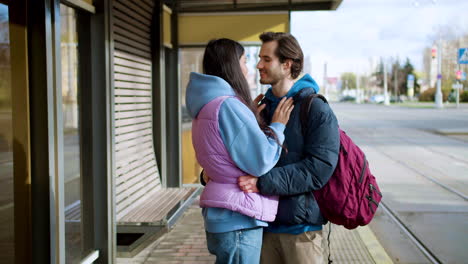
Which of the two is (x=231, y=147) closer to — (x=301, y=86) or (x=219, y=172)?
(x=219, y=172)

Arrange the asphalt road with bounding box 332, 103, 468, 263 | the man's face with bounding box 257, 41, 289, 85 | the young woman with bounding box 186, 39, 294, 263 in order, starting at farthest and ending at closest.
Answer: the asphalt road with bounding box 332, 103, 468, 263
the man's face with bounding box 257, 41, 289, 85
the young woman with bounding box 186, 39, 294, 263

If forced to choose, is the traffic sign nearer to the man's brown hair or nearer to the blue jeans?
the man's brown hair

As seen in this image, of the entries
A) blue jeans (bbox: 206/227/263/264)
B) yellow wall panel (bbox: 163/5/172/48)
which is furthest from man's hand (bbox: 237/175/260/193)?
yellow wall panel (bbox: 163/5/172/48)

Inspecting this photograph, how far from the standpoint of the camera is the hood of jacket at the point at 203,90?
2.33 metres

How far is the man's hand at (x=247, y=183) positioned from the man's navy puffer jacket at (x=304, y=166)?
24 millimetres

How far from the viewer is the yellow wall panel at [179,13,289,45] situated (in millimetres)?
8195

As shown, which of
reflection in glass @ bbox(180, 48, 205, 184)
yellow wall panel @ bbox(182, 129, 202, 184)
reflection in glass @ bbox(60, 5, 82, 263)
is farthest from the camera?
yellow wall panel @ bbox(182, 129, 202, 184)

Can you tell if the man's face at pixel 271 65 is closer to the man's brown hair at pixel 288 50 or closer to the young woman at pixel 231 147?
the man's brown hair at pixel 288 50

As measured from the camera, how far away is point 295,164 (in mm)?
2391

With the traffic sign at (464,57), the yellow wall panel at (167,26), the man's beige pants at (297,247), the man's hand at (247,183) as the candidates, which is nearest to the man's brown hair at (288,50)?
the man's hand at (247,183)

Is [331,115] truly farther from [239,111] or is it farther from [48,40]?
[48,40]

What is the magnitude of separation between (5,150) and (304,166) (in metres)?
1.90

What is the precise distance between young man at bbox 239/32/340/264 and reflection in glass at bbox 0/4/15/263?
161 centimetres

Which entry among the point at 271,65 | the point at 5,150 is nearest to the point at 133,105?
the point at 5,150
